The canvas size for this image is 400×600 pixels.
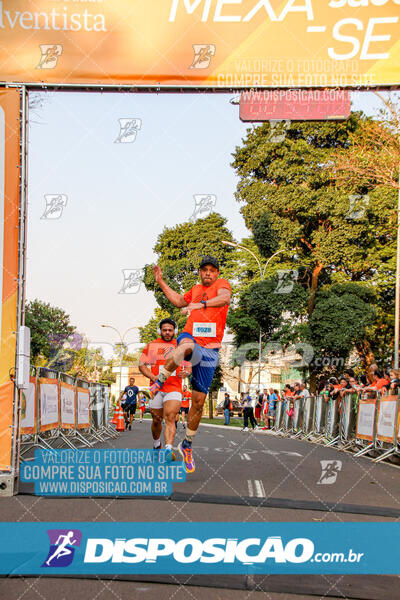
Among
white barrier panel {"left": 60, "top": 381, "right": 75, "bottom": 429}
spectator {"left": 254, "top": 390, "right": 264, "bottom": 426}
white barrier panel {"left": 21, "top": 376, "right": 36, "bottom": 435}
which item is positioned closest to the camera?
white barrier panel {"left": 21, "top": 376, "right": 36, "bottom": 435}

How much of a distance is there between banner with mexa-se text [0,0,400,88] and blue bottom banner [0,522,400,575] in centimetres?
522

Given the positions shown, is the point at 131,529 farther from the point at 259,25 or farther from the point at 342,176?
the point at 342,176

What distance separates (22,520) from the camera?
5629 millimetres

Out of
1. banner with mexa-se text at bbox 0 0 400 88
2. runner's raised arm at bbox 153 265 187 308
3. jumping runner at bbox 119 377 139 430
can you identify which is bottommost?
jumping runner at bbox 119 377 139 430

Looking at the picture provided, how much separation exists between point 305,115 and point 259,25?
118cm

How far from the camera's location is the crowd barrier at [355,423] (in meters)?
12.7

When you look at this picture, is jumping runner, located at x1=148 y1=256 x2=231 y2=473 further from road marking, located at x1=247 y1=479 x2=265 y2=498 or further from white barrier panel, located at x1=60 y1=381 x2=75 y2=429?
white barrier panel, located at x1=60 y1=381 x2=75 y2=429

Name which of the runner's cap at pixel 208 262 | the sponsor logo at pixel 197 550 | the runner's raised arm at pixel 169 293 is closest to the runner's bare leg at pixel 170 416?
the runner's raised arm at pixel 169 293

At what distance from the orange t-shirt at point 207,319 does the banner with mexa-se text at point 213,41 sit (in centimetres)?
245

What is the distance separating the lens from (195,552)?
169 inches

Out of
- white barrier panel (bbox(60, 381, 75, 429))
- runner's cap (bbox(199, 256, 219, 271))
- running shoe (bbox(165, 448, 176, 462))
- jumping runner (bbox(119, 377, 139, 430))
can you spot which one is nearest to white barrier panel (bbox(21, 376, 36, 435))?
white barrier panel (bbox(60, 381, 75, 429))

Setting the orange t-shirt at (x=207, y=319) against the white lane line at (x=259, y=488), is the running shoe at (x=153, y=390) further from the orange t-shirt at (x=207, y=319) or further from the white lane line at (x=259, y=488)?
the white lane line at (x=259, y=488)

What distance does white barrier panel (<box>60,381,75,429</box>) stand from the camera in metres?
13.2

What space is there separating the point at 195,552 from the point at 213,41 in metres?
5.92
